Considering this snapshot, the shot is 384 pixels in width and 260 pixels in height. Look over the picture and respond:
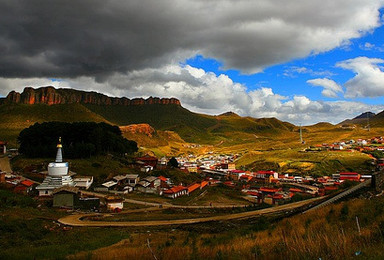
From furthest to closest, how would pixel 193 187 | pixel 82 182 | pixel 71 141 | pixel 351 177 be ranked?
pixel 71 141 < pixel 351 177 < pixel 193 187 < pixel 82 182

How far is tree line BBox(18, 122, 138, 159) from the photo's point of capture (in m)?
66.3

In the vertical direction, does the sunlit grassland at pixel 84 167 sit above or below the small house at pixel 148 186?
above

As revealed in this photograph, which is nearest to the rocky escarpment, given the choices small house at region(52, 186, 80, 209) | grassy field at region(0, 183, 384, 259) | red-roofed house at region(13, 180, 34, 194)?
red-roofed house at region(13, 180, 34, 194)

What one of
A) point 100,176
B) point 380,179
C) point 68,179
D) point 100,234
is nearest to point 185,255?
point 100,234

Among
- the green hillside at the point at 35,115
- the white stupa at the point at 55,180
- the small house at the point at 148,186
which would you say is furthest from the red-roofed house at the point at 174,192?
the green hillside at the point at 35,115

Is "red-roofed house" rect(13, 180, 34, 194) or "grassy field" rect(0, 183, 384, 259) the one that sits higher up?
"grassy field" rect(0, 183, 384, 259)

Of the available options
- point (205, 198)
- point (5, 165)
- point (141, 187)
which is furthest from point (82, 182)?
point (5, 165)

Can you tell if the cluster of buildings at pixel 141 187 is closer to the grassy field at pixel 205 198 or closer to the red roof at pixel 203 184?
the grassy field at pixel 205 198

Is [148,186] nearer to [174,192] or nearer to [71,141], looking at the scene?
[174,192]

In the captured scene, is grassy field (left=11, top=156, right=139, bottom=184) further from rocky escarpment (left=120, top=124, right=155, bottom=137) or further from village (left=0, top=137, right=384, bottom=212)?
rocky escarpment (left=120, top=124, right=155, bottom=137)

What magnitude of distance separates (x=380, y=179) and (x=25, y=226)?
2635cm

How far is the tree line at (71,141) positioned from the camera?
66.3 m

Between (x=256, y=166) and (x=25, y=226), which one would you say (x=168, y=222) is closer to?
(x=25, y=226)

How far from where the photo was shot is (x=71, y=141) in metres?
75.1
